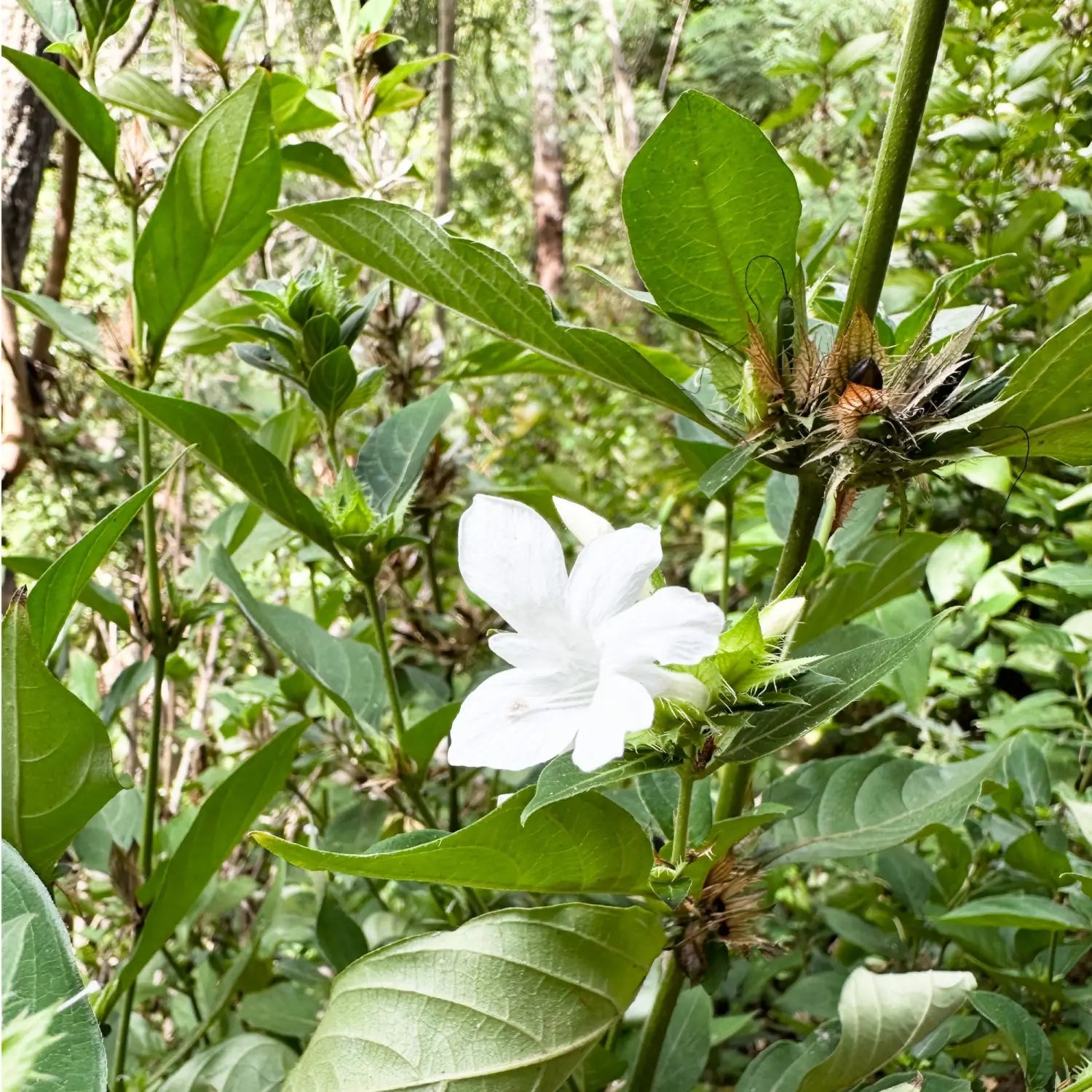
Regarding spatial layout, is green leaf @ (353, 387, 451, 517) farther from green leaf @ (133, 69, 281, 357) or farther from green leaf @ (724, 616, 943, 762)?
green leaf @ (724, 616, 943, 762)

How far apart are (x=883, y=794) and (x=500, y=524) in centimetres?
28

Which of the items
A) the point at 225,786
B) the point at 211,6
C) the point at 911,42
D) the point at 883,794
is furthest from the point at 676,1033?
the point at 211,6

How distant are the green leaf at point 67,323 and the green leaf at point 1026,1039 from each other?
62cm

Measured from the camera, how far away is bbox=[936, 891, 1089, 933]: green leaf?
0.49 meters

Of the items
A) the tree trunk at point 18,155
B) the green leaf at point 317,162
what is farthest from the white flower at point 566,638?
the tree trunk at point 18,155

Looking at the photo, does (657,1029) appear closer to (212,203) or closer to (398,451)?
(398,451)

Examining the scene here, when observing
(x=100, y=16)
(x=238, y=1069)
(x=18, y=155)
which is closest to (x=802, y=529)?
(x=238, y=1069)

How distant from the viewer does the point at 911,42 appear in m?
0.34

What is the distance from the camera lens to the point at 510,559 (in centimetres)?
30

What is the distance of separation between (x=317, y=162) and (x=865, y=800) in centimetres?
58

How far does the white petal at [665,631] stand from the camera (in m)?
0.27

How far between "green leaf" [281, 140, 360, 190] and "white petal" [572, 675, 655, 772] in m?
0.52

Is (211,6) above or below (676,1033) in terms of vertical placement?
above

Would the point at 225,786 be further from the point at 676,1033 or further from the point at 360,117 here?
the point at 360,117
